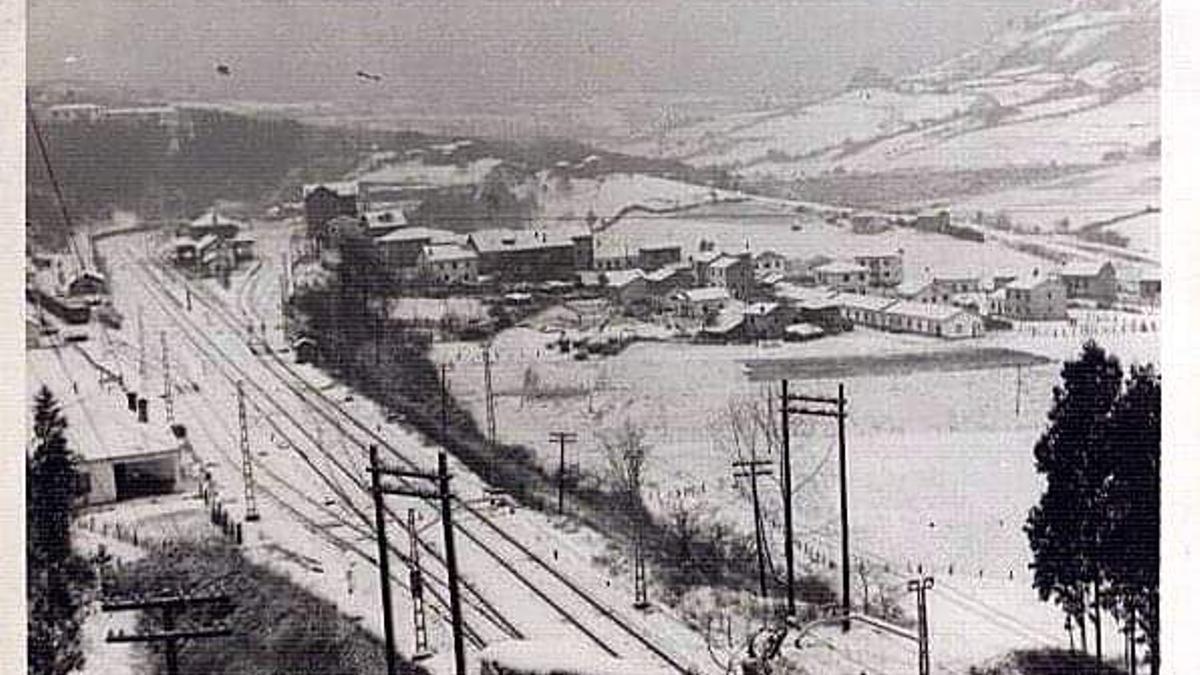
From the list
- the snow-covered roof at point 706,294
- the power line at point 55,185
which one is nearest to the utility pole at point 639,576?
the snow-covered roof at point 706,294

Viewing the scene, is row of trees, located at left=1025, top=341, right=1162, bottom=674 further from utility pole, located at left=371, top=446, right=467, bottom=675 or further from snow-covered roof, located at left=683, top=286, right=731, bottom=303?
utility pole, located at left=371, top=446, right=467, bottom=675

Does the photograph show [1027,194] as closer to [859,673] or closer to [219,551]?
[859,673]

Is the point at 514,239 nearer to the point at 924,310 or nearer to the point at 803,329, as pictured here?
the point at 803,329

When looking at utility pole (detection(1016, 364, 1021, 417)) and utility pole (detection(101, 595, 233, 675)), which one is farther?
utility pole (detection(1016, 364, 1021, 417))

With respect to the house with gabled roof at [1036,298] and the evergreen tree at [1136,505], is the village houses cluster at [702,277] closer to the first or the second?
the house with gabled roof at [1036,298]

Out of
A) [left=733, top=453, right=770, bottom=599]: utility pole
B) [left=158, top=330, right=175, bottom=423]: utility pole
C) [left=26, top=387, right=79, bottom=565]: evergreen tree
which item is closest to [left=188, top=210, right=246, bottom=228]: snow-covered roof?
[left=158, top=330, right=175, bottom=423]: utility pole

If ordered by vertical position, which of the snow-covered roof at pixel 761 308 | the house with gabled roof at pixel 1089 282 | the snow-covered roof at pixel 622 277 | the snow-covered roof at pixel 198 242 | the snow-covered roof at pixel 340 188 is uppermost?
the snow-covered roof at pixel 340 188
